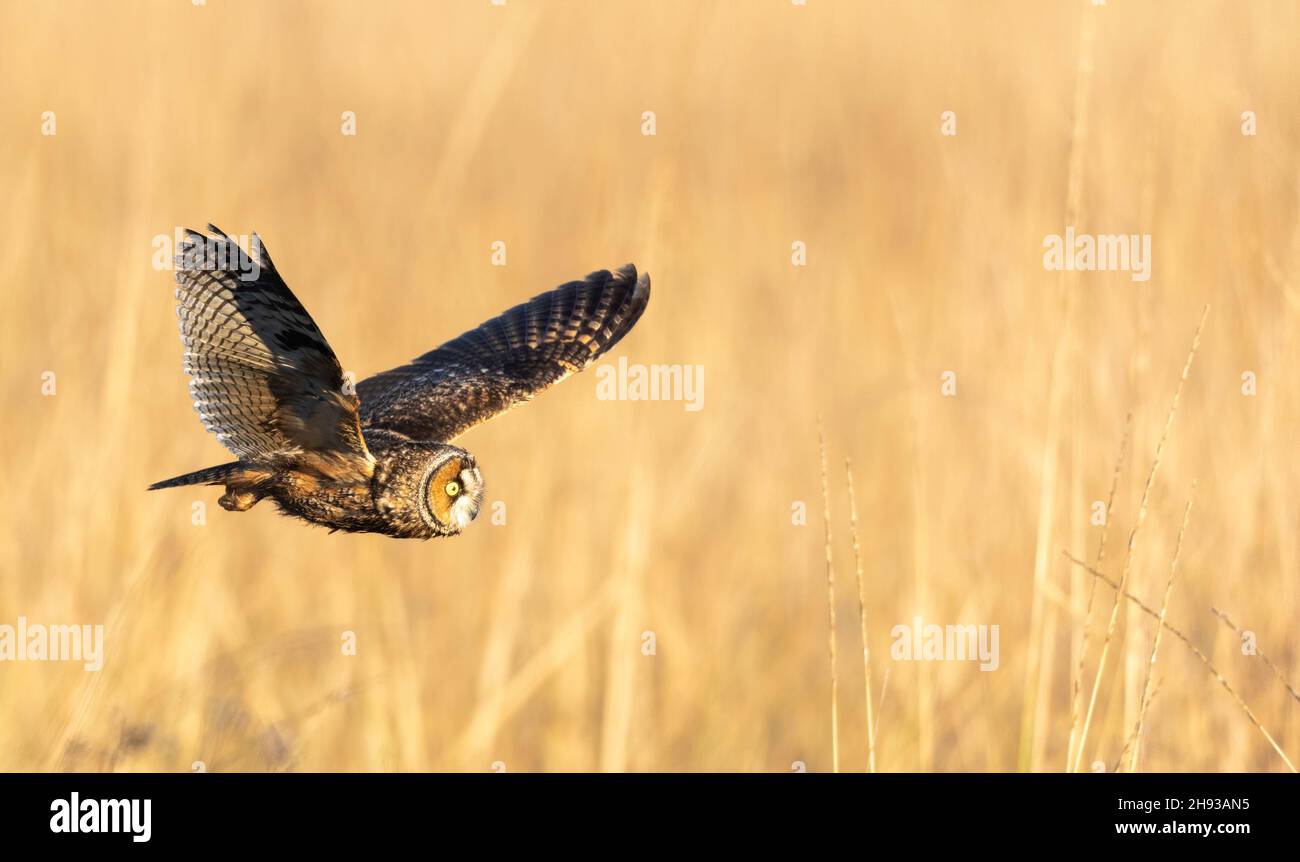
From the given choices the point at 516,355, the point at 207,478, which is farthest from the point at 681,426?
the point at 207,478

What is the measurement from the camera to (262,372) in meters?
1.74

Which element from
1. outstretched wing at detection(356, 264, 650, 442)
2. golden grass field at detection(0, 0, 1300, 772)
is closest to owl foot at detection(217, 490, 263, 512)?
outstretched wing at detection(356, 264, 650, 442)

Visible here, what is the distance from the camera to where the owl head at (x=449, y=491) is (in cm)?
156

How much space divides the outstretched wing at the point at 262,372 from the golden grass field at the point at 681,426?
1999mm

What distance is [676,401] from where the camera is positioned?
27.4ft

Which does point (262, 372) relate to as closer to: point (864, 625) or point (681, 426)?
point (864, 625)

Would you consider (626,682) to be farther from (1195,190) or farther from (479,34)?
(479,34)

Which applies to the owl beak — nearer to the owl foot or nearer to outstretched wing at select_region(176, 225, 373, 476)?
outstretched wing at select_region(176, 225, 373, 476)

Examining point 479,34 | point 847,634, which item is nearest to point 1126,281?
point 847,634

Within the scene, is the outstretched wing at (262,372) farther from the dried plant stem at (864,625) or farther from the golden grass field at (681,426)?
the golden grass field at (681,426)

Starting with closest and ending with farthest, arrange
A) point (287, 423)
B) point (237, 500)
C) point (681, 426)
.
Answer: point (237, 500), point (287, 423), point (681, 426)

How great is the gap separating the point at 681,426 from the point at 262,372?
6550 millimetres

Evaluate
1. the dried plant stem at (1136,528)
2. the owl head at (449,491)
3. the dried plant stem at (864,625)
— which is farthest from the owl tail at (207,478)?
the dried plant stem at (1136,528)

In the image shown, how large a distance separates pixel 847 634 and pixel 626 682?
7.48 ft
